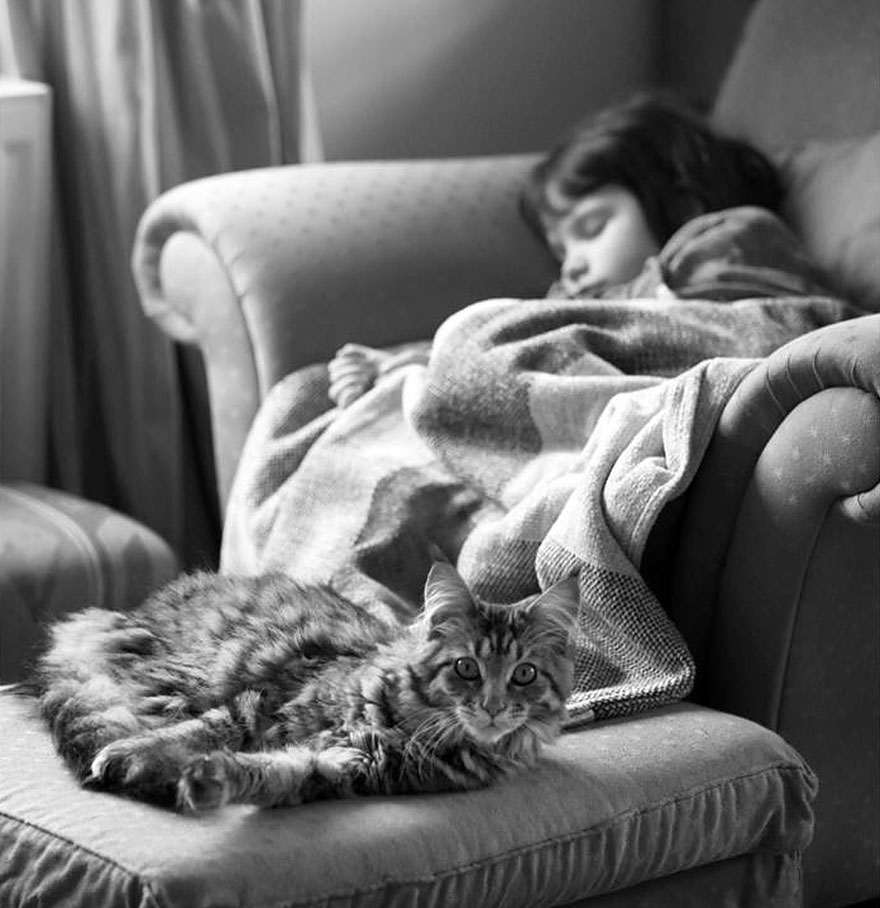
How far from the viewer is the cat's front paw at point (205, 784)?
1338 millimetres

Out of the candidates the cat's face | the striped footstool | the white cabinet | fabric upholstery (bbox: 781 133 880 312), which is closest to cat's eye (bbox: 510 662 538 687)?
the cat's face

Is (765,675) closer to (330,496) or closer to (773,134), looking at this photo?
(330,496)

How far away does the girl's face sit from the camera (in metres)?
2.35

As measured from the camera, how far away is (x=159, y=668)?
5.20ft

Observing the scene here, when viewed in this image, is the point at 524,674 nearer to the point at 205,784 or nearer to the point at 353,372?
the point at 205,784

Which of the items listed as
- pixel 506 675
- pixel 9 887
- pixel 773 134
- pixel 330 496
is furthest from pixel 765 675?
pixel 773 134

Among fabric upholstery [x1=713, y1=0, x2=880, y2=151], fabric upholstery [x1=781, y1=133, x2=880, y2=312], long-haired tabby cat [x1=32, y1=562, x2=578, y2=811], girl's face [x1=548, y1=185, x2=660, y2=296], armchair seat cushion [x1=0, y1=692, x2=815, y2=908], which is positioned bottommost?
armchair seat cushion [x1=0, y1=692, x2=815, y2=908]

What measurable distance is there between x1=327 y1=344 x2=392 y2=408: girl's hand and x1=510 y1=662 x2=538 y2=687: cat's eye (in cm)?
76

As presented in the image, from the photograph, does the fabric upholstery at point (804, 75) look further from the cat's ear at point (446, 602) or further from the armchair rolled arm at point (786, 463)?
the cat's ear at point (446, 602)

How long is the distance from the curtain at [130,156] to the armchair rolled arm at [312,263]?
12.4 inches

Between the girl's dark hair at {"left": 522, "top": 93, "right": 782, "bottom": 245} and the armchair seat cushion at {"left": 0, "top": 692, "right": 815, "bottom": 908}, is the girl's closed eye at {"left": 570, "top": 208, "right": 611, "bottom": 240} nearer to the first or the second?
the girl's dark hair at {"left": 522, "top": 93, "right": 782, "bottom": 245}

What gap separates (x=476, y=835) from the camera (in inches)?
55.5

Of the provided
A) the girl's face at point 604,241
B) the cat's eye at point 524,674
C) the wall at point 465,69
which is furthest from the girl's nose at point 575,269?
the cat's eye at point 524,674

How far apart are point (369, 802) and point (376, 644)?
200 mm
